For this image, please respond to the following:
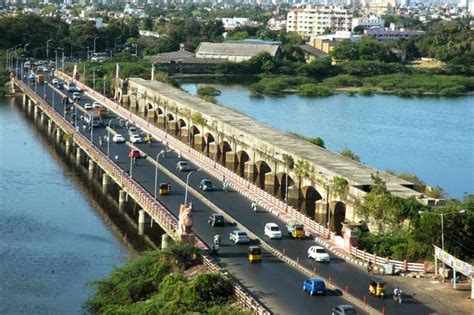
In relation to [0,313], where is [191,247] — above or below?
above

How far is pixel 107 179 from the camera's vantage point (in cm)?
5641

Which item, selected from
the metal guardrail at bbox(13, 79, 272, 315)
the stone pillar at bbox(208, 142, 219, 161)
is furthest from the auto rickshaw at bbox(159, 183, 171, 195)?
the stone pillar at bbox(208, 142, 219, 161)

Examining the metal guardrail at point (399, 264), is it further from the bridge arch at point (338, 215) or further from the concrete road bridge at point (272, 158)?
the bridge arch at point (338, 215)

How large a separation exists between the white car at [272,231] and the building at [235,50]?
329 ft

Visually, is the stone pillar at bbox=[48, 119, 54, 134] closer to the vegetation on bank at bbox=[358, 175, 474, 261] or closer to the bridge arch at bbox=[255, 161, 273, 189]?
the bridge arch at bbox=[255, 161, 273, 189]

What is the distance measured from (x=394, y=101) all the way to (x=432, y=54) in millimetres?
43519

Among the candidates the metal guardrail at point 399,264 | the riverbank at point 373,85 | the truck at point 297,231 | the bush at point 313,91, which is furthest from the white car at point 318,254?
the bush at point 313,91

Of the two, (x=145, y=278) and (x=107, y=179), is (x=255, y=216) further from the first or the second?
(x=107, y=179)

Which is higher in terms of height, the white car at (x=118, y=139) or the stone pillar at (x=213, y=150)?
the white car at (x=118, y=139)

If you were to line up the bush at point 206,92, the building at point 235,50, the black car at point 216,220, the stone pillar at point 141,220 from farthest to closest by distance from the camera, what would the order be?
1. the building at point 235,50
2. the bush at point 206,92
3. the stone pillar at point 141,220
4. the black car at point 216,220

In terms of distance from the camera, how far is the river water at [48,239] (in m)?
36.4

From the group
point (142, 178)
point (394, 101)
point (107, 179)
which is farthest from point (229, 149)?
point (394, 101)

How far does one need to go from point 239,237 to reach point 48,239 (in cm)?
1088

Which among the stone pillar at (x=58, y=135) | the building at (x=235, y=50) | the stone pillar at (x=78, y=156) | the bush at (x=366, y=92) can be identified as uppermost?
the building at (x=235, y=50)
